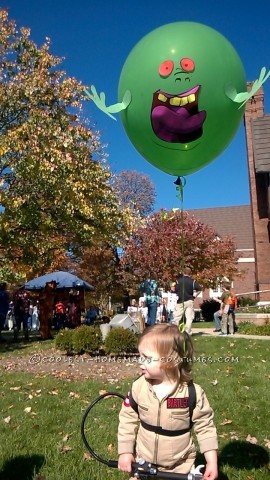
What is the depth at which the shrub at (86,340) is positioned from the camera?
10102 mm

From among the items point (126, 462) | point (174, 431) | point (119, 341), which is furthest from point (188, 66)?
point (119, 341)

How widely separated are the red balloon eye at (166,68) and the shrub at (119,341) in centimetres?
695

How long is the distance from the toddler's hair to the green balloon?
5.45 ft

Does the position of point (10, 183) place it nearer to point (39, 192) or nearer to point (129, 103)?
point (39, 192)

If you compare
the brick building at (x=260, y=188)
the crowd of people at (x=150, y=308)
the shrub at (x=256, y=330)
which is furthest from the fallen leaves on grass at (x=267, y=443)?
the brick building at (x=260, y=188)

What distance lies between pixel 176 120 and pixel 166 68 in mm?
389

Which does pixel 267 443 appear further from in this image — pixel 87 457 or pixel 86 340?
pixel 86 340

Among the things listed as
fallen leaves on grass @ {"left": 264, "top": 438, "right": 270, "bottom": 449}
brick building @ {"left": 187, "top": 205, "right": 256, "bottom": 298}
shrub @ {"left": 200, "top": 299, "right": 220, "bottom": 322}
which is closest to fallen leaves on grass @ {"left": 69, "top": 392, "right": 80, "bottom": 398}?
fallen leaves on grass @ {"left": 264, "top": 438, "right": 270, "bottom": 449}

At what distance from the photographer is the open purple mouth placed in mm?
3500

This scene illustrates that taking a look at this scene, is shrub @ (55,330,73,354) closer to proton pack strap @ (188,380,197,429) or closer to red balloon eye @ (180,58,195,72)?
red balloon eye @ (180,58,195,72)

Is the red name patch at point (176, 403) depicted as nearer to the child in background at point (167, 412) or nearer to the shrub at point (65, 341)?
the child in background at point (167, 412)

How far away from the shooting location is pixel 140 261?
3066 centimetres

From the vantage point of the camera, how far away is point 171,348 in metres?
2.54

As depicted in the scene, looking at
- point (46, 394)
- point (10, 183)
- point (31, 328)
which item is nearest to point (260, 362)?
point (46, 394)
